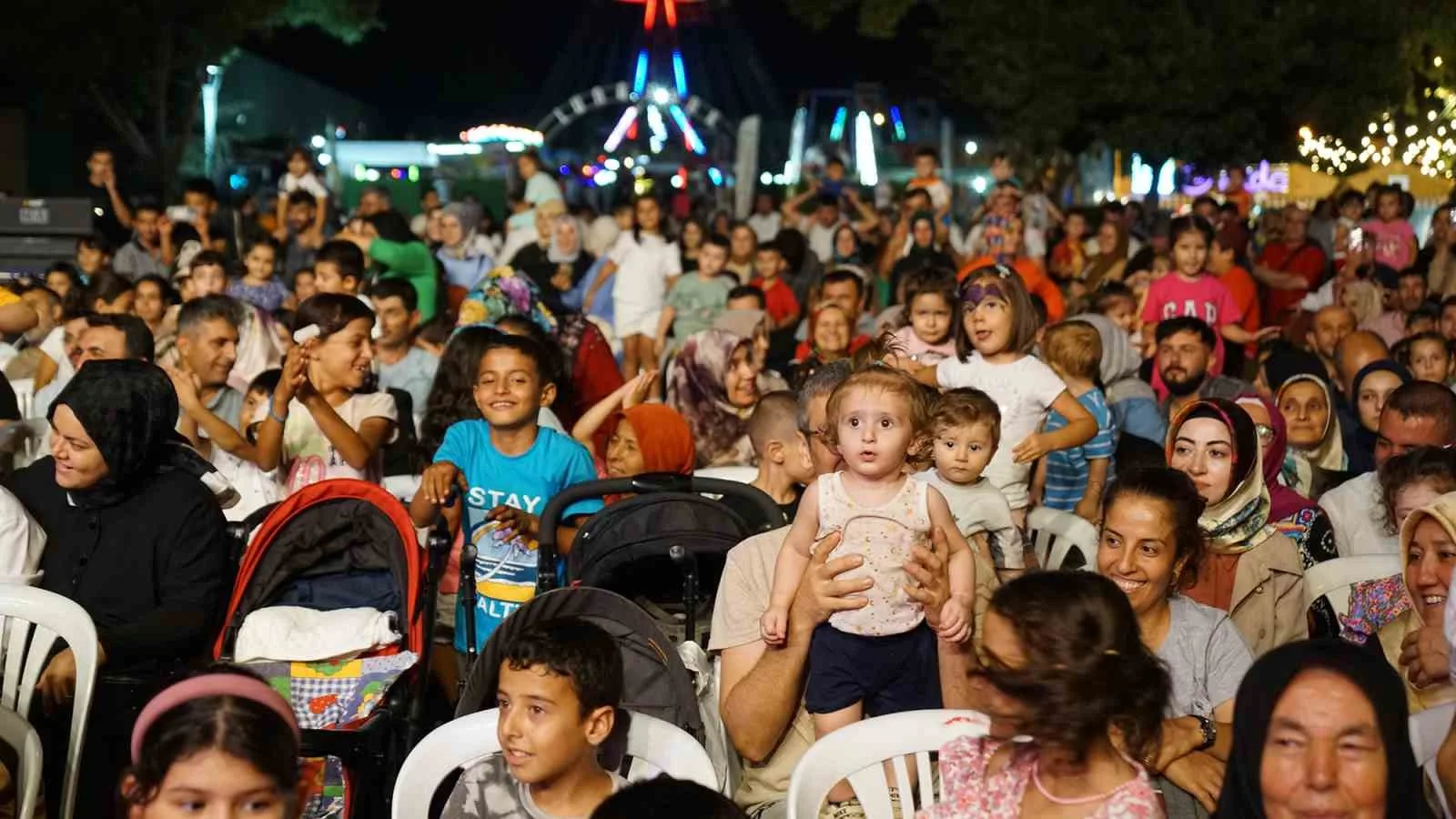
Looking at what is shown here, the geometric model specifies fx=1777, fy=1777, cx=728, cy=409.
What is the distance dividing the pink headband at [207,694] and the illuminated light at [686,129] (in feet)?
116

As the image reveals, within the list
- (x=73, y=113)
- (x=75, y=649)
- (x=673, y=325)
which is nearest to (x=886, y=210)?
(x=673, y=325)

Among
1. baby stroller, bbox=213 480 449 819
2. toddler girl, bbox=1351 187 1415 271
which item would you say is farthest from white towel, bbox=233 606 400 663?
toddler girl, bbox=1351 187 1415 271

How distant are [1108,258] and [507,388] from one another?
1095 cm

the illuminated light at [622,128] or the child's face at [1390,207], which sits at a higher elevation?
the illuminated light at [622,128]

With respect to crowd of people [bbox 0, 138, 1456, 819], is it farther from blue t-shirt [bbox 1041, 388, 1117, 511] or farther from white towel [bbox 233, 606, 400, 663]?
white towel [bbox 233, 606, 400, 663]

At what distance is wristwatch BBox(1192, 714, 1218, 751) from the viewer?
4156mm

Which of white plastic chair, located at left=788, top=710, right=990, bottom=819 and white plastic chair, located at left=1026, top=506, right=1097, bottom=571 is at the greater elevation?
white plastic chair, located at left=1026, top=506, right=1097, bottom=571

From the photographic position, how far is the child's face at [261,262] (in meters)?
11.4

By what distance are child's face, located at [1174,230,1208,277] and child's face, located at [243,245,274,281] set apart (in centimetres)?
577

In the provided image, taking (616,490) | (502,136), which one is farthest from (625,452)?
(502,136)

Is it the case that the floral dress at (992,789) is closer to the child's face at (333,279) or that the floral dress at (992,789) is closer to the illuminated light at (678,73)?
the child's face at (333,279)

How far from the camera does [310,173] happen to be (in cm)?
1758

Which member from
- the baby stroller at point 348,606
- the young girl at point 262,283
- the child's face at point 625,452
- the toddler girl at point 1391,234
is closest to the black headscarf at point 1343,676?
the baby stroller at point 348,606

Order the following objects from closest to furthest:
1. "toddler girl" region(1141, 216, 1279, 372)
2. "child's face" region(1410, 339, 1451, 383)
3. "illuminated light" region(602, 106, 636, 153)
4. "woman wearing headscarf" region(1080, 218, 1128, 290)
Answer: "child's face" region(1410, 339, 1451, 383), "toddler girl" region(1141, 216, 1279, 372), "woman wearing headscarf" region(1080, 218, 1128, 290), "illuminated light" region(602, 106, 636, 153)
